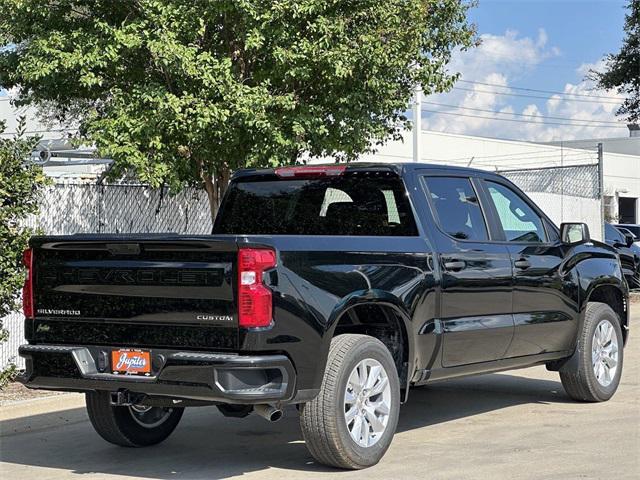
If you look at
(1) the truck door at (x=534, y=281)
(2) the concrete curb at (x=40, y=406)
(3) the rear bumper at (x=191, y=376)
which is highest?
(1) the truck door at (x=534, y=281)

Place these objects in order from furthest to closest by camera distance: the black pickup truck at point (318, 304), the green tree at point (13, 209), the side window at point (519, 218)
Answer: the green tree at point (13, 209), the side window at point (519, 218), the black pickup truck at point (318, 304)

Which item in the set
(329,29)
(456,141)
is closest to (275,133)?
(329,29)

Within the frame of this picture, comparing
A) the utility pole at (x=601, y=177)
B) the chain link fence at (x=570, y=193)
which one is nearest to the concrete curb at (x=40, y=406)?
the utility pole at (x=601, y=177)

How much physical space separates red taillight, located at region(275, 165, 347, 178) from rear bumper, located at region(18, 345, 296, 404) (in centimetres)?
222

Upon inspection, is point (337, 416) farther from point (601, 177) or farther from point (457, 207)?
point (601, 177)

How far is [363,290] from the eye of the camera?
7008mm

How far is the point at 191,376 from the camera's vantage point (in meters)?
6.38

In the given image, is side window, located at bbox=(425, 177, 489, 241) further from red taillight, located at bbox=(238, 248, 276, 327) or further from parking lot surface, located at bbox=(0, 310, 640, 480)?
red taillight, located at bbox=(238, 248, 276, 327)

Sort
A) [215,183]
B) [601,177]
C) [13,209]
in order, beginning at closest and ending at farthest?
[13,209] < [215,183] < [601,177]

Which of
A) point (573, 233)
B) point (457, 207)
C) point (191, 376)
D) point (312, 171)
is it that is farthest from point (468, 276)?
point (191, 376)

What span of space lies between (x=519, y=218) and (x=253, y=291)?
3471mm

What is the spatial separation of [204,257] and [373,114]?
7.71m

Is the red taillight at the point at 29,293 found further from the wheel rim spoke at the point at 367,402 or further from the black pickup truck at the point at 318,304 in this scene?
the wheel rim spoke at the point at 367,402

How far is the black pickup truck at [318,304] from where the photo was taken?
6.38 m
